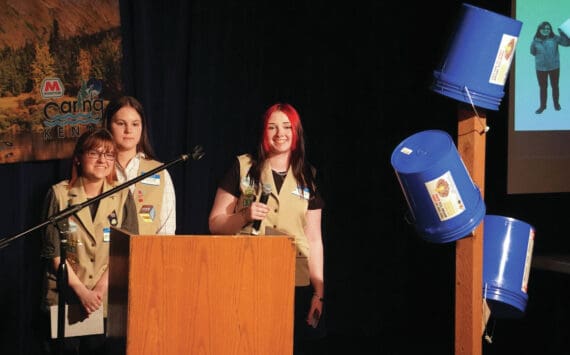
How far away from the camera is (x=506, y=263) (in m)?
2.92

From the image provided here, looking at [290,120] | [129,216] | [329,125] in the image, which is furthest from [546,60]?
[129,216]

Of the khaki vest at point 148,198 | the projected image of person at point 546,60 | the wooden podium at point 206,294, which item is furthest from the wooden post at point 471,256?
the projected image of person at point 546,60

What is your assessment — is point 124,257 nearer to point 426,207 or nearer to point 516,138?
point 426,207

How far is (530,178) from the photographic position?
4.32 meters

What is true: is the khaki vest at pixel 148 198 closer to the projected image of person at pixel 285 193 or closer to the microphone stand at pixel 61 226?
the projected image of person at pixel 285 193

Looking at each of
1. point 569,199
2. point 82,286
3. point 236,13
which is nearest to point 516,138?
point 569,199

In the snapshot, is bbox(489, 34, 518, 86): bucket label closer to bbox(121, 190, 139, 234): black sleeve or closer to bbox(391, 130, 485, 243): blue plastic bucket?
bbox(391, 130, 485, 243): blue plastic bucket

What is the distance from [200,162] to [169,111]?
33 cm

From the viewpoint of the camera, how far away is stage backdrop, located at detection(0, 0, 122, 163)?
12.1 ft

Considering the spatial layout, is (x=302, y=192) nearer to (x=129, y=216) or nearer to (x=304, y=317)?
(x=304, y=317)

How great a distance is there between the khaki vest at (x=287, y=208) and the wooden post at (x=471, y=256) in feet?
3.76

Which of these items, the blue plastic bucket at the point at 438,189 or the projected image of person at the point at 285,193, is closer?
the blue plastic bucket at the point at 438,189

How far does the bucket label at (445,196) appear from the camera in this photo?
8.32 ft

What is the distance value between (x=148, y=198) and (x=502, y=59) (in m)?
1.87
